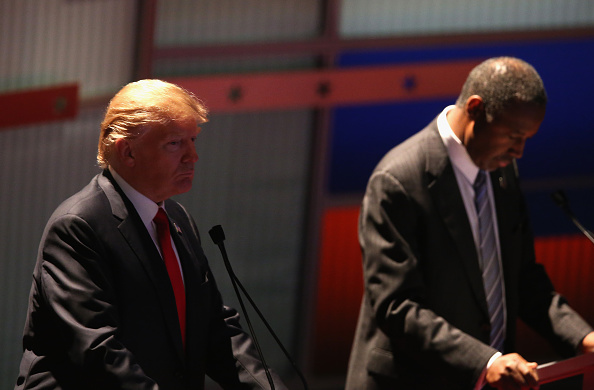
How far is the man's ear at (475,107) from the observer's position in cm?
313

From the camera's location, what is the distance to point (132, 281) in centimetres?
246

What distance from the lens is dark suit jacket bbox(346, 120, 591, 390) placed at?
2990 mm

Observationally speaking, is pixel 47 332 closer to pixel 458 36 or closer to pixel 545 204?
pixel 458 36

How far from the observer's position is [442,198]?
3.15 metres

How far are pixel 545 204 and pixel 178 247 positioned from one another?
12.6 feet

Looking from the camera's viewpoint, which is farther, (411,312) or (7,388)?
(7,388)

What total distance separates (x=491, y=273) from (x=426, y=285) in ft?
0.81

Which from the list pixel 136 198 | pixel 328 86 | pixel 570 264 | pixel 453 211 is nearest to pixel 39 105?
pixel 328 86

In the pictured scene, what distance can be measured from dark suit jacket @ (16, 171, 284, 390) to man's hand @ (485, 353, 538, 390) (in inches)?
27.8

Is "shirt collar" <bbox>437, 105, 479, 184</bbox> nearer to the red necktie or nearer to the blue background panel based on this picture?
the red necktie

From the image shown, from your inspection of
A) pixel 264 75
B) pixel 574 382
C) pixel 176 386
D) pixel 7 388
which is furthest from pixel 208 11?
pixel 574 382

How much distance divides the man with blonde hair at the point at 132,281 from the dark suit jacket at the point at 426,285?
1.82 feet

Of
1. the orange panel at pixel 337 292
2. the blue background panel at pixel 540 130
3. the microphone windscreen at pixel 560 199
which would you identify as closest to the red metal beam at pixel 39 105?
the blue background panel at pixel 540 130

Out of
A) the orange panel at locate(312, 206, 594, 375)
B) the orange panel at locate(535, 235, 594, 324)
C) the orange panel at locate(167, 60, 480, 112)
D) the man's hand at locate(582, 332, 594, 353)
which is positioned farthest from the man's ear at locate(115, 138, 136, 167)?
the orange panel at locate(535, 235, 594, 324)
